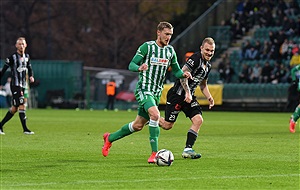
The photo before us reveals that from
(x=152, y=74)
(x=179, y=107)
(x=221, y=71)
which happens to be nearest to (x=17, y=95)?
(x=179, y=107)

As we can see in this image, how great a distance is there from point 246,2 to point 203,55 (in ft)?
122

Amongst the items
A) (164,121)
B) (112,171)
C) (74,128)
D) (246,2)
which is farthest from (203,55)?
(246,2)

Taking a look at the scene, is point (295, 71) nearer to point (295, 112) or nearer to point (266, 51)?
point (295, 112)

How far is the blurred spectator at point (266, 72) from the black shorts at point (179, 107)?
97.7 ft

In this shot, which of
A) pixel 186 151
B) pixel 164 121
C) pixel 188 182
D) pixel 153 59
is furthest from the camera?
pixel 164 121

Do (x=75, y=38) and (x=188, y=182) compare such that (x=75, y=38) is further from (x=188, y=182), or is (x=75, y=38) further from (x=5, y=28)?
(x=188, y=182)

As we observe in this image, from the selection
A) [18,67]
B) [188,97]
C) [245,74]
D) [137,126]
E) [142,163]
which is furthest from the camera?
[245,74]

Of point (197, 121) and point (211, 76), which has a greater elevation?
point (197, 121)

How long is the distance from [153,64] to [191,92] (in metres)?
1.95

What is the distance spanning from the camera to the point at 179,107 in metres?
15.9

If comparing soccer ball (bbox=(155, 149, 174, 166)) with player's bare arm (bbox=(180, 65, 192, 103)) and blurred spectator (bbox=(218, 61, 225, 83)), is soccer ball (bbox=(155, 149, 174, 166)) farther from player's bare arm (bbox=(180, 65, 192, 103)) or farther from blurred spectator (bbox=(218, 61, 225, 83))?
blurred spectator (bbox=(218, 61, 225, 83))

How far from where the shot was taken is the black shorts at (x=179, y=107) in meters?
15.8

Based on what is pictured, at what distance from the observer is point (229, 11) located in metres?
54.5

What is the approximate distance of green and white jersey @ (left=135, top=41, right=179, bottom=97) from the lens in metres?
14.1
